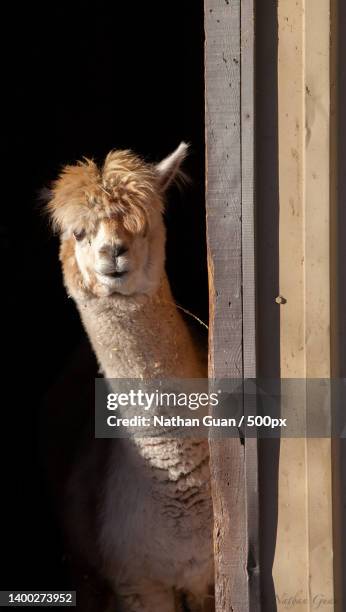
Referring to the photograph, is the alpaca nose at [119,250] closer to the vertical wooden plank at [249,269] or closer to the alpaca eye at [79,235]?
the alpaca eye at [79,235]

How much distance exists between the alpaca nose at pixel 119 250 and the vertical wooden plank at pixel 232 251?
481 mm

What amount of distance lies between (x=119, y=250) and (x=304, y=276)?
0.75m

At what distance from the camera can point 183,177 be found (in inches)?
146

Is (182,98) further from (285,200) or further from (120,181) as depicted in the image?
(285,200)

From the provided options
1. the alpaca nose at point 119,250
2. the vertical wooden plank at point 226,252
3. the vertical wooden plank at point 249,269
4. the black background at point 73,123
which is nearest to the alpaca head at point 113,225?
the alpaca nose at point 119,250

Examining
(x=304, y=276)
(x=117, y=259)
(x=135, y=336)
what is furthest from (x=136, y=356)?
(x=304, y=276)

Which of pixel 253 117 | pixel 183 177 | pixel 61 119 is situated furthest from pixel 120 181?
pixel 61 119

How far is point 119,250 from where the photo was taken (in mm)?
3254

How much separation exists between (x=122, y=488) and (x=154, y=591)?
0.45 metres

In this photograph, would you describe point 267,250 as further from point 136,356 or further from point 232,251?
point 136,356

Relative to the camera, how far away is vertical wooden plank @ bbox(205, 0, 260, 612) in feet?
9.23

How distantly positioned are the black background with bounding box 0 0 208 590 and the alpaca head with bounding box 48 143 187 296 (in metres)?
1.93

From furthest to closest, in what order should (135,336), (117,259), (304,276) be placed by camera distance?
(135,336), (117,259), (304,276)

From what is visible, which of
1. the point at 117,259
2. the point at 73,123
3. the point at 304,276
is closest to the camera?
the point at 304,276
